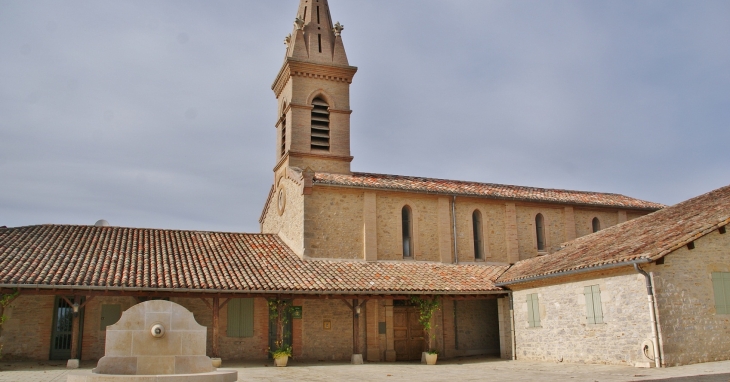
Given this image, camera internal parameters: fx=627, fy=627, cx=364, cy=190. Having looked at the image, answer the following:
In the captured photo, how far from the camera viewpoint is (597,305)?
17.3m

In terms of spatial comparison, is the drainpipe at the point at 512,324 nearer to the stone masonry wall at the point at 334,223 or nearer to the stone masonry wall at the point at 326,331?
the stone masonry wall at the point at 326,331

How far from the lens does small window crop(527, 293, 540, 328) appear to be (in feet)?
66.5

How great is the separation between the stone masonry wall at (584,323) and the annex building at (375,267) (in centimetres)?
5

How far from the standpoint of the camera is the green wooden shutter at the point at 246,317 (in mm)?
21328

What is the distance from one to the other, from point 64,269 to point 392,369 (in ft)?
33.2

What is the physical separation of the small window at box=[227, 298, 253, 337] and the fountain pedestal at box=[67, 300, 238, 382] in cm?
830

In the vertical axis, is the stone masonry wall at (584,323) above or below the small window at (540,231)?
below

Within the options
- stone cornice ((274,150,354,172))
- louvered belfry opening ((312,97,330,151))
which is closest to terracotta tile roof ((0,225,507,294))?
stone cornice ((274,150,354,172))

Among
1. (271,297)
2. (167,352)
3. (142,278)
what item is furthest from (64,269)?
(167,352)

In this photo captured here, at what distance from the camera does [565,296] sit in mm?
18859

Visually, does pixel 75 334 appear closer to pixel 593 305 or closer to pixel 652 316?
pixel 593 305

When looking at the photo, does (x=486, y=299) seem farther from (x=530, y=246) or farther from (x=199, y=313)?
(x=199, y=313)

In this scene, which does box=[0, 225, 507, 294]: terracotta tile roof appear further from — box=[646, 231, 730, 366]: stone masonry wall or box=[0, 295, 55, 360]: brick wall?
box=[646, 231, 730, 366]: stone masonry wall

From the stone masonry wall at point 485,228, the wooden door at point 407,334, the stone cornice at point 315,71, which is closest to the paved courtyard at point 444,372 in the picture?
the wooden door at point 407,334
